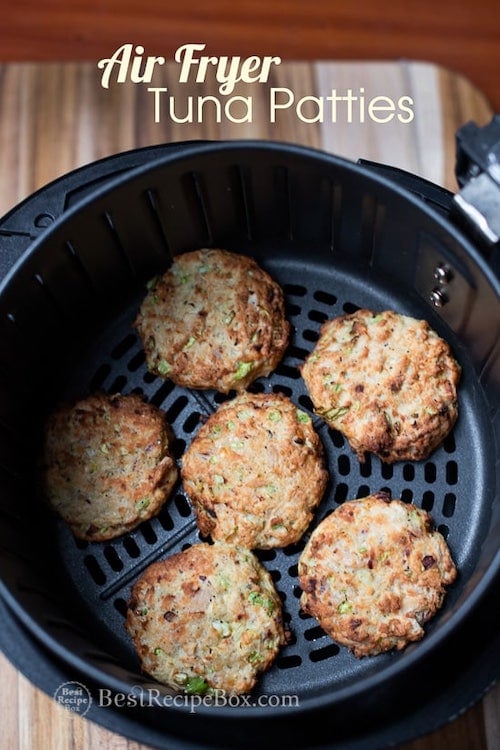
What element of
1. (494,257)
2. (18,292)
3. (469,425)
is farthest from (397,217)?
(18,292)

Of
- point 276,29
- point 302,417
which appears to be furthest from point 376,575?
point 276,29

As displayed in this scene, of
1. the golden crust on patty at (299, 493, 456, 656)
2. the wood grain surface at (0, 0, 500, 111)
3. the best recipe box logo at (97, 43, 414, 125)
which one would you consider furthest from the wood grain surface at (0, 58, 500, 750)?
the golden crust on patty at (299, 493, 456, 656)

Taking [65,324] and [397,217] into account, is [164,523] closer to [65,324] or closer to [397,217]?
[65,324]

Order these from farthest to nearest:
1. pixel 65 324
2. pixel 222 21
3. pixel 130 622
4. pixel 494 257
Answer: pixel 222 21
pixel 65 324
pixel 130 622
pixel 494 257

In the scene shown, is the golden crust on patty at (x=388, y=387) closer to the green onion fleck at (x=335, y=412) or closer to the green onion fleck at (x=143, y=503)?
the green onion fleck at (x=335, y=412)

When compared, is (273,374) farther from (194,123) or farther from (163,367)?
(194,123)

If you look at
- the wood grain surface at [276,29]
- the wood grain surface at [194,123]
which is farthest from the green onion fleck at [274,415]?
the wood grain surface at [276,29]
